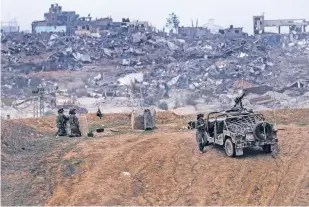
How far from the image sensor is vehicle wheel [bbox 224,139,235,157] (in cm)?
1595

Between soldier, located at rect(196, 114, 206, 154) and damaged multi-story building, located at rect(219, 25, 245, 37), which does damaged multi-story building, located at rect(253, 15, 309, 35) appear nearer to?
damaged multi-story building, located at rect(219, 25, 245, 37)

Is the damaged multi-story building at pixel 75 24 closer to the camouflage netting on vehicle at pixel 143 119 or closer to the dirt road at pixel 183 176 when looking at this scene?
the camouflage netting on vehicle at pixel 143 119

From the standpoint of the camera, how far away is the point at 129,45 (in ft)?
220

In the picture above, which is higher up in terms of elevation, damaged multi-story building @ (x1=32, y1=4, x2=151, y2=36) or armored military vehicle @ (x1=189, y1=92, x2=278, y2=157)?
damaged multi-story building @ (x1=32, y1=4, x2=151, y2=36)

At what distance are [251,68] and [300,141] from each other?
35.1 m

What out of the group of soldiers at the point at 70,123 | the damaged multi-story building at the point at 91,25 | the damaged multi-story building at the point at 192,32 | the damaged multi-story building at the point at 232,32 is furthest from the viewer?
the damaged multi-story building at the point at 192,32

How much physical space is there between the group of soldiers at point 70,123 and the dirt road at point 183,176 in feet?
10.5

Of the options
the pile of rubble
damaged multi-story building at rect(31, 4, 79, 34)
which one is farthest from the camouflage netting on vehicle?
damaged multi-story building at rect(31, 4, 79, 34)

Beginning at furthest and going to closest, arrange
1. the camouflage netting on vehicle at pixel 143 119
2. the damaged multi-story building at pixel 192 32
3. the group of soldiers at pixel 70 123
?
the damaged multi-story building at pixel 192 32
the camouflage netting on vehicle at pixel 143 119
the group of soldiers at pixel 70 123

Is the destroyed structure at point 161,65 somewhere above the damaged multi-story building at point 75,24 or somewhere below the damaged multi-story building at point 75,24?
below

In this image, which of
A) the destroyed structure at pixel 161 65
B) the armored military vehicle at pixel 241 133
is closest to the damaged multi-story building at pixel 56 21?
the destroyed structure at pixel 161 65

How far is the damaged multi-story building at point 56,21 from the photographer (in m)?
86.2

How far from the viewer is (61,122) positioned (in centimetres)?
2178

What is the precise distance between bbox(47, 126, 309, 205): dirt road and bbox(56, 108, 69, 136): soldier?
3275 mm
